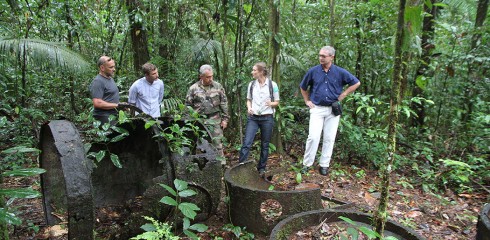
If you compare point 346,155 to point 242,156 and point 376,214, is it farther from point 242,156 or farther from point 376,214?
point 376,214

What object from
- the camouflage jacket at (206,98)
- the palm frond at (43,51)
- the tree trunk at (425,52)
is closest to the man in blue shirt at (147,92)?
the camouflage jacket at (206,98)

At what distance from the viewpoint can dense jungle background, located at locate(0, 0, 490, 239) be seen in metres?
5.48

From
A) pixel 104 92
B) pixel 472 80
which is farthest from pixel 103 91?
pixel 472 80

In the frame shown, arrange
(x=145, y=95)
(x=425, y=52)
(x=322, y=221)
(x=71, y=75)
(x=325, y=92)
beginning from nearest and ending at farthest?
1. (x=322, y=221)
2. (x=325, y=92)
3. (x=145, y=95)
4. (x=425, y=52)
5. (x=71, y=75)

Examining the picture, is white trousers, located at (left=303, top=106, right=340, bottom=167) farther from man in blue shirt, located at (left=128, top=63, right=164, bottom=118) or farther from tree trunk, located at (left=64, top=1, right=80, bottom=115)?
tree trunk, located at (left=64, top=1, right=80, bottom=115)

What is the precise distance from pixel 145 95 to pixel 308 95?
8.44ft

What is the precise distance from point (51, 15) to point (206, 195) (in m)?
6.33

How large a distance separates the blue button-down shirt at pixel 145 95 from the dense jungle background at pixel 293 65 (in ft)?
2.36

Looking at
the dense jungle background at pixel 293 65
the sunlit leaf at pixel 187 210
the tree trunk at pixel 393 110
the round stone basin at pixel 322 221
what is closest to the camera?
the tree trunk at pixel 393 110

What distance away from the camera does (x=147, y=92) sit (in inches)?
203

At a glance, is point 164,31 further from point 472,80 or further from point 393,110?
point 472,80

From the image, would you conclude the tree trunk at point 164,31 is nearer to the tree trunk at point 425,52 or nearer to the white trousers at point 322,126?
the white trousers at point 322,126

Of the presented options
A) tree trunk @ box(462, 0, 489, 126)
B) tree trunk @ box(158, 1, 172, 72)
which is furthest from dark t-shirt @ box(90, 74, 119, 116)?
tree trunk @ box(462, 0, 489, 126)

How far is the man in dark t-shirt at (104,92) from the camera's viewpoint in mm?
4551
